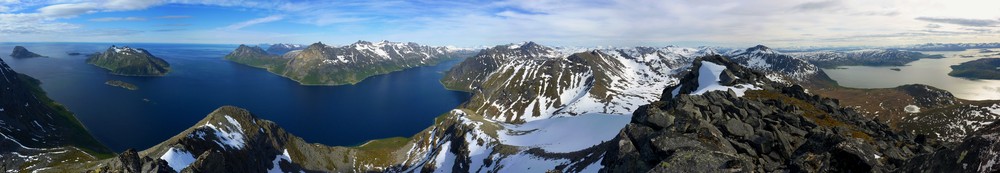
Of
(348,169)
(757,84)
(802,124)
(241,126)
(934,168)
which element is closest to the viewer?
(934,168)

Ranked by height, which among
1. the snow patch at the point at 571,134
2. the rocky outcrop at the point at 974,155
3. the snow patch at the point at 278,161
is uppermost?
the rocky outcrop at the point at 974,155

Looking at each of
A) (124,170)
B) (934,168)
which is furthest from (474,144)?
(934,168)

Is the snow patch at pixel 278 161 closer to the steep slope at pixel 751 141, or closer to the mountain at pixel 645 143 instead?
the mountain at pixel 645 143

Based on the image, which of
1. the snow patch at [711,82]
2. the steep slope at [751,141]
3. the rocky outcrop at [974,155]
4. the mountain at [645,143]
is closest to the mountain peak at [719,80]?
the snow patch at [711,82]

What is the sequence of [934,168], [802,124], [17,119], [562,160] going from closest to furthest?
1. [934,168]
2. [802,124]
3. [562,160]
4. [17,119]

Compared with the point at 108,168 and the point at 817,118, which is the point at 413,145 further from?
the point at 817,118

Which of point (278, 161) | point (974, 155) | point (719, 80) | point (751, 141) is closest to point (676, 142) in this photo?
point (751, 141)
